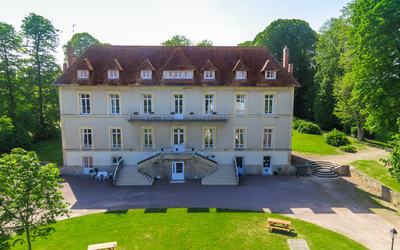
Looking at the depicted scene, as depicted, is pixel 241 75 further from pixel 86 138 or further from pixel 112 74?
pixel 86 138

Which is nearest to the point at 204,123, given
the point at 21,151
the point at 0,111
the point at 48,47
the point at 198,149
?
→ the point at 198,149

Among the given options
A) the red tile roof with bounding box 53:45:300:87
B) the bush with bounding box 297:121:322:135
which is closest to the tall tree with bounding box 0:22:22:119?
the red tile roof with bounding box 53:45:300:87

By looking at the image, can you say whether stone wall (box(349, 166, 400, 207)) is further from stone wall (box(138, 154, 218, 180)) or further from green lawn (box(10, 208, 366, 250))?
stone wall (box(138, 154, 218, 180))

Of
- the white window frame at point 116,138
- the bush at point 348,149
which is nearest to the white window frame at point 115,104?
the white window frame at point 116,138

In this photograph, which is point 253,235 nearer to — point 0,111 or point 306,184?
point 306,184

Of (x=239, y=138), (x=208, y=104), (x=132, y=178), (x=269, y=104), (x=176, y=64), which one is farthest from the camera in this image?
(x=239, y=138)

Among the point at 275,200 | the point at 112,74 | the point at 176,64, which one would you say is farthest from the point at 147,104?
the point at 275,200
